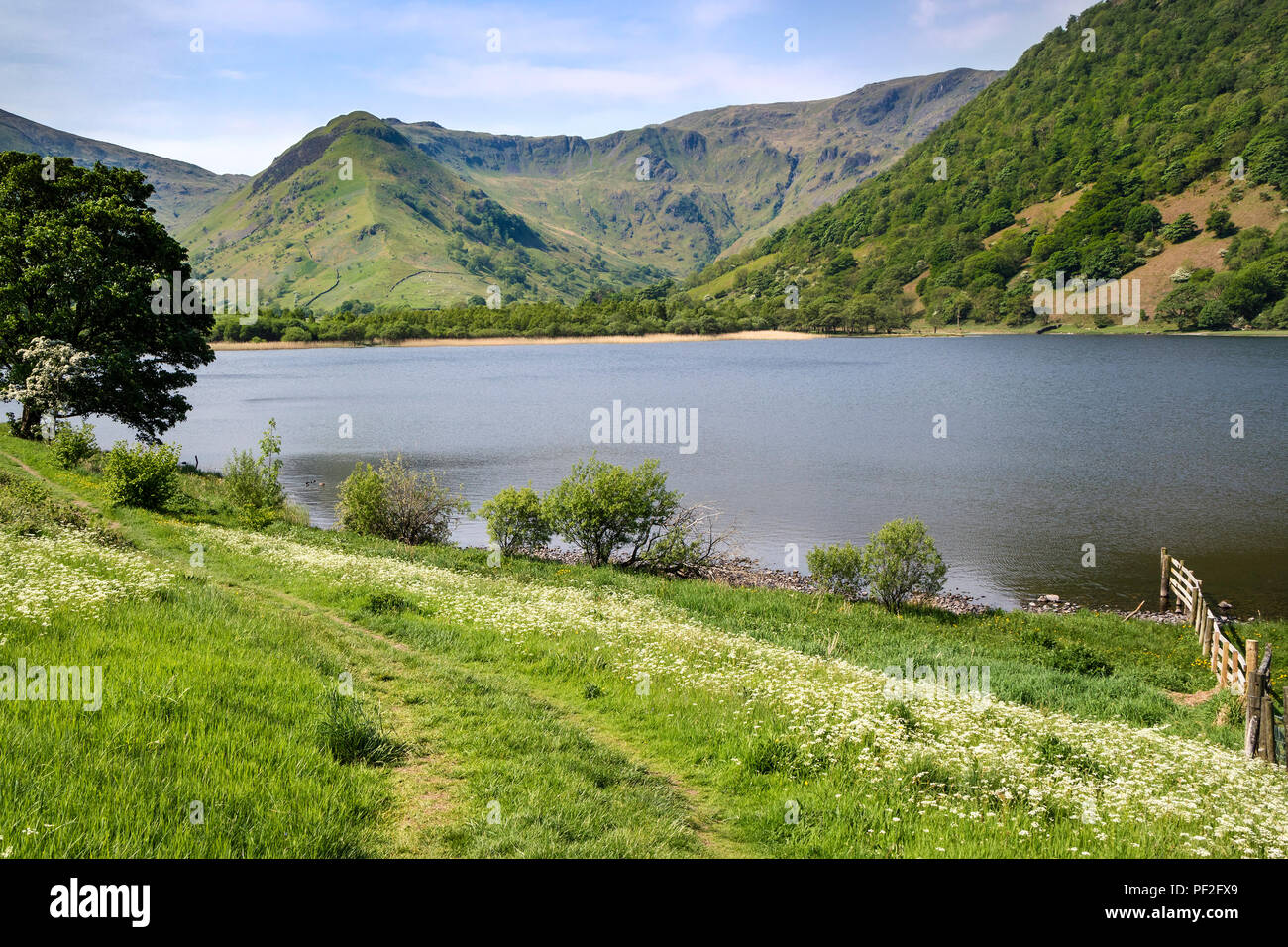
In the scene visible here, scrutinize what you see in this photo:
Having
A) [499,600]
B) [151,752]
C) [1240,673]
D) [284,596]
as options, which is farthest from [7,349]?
[1240,673]

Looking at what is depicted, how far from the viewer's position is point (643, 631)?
17188mm

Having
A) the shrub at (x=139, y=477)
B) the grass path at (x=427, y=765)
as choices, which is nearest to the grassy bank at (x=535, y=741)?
the grass path at (x=427, y=765)

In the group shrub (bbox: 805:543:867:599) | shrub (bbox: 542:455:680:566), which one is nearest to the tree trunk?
shrub (bbox: 542:455:680:566)

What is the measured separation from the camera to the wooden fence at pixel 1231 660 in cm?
1266

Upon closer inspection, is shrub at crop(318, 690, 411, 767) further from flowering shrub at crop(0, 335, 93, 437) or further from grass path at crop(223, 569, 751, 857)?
flowering shrub at crop(0, 335, 93, 437)

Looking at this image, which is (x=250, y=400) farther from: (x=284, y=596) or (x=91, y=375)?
(x=284, y=596)

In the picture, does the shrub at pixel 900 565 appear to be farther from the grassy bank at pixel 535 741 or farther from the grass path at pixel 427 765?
the grass path at pixel 427 765

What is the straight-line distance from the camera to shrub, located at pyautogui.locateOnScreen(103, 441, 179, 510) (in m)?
27.5

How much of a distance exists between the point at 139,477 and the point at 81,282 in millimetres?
17850
